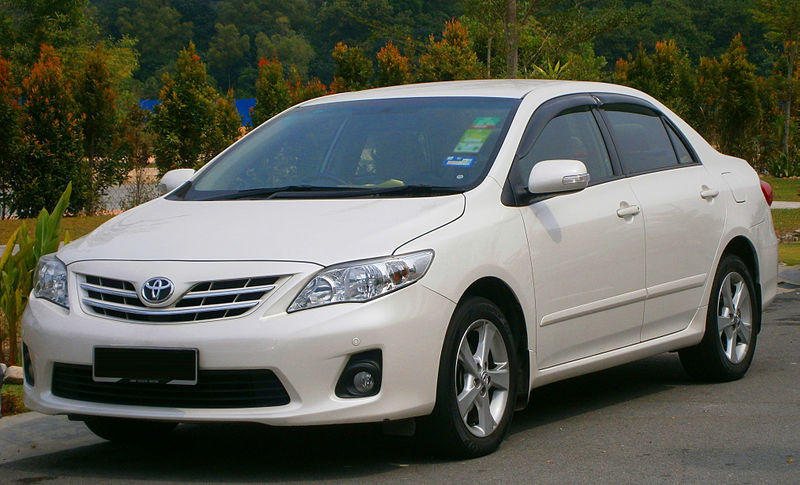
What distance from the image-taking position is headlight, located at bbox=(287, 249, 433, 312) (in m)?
4.93

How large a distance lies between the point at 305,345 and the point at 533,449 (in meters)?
1.40

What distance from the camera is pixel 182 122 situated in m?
21.6

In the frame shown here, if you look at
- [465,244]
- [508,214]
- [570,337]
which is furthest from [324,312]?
[570,337]

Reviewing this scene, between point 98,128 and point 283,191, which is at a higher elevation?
point 283,191

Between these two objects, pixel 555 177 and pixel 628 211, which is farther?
pixel 628 211

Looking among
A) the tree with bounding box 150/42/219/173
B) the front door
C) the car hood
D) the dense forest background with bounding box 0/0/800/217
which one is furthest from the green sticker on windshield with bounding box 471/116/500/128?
the tree with bounding box 150/42/219/173

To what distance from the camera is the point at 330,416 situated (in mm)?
4965

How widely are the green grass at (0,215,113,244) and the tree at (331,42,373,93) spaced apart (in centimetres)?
825

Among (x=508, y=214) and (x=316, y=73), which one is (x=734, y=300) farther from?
(x=316, y=73)

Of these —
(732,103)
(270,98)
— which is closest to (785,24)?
(732,103)

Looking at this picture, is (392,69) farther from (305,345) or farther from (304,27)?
(304,27)

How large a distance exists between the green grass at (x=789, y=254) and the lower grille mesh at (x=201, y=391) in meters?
9.95

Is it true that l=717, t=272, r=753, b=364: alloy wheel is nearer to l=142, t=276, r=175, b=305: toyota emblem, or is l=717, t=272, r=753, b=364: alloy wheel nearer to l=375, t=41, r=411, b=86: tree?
l=142, t=276, r=175, b=305: toyota emblem

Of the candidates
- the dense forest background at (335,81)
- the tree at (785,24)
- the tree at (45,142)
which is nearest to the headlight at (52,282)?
the dense forest background at (335,81)
